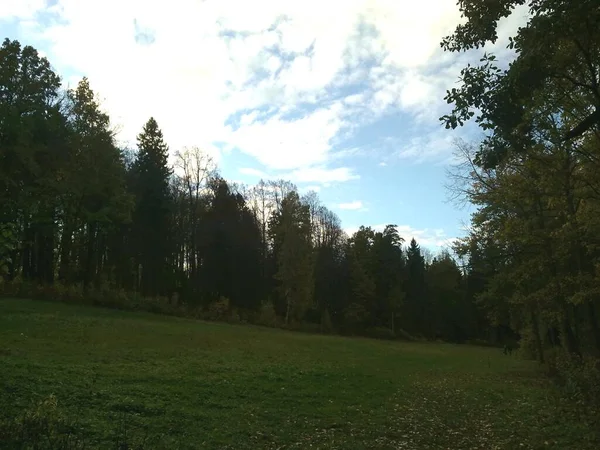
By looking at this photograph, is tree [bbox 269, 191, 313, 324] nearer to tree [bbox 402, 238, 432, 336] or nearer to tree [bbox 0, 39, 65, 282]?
tree [bbox 402, 238, 432, 336]

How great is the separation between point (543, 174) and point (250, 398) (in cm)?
1218

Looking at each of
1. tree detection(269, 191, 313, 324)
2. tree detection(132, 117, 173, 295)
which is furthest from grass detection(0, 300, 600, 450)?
tree detection(269, 191, 313, 324)

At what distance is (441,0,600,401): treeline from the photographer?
792cm

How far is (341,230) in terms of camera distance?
3118 inches

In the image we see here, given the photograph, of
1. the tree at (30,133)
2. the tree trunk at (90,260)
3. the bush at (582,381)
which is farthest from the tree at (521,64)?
the tree trunk at (90,260)

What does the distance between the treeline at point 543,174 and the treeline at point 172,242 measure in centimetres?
767

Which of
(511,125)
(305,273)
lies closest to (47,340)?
(511,125)

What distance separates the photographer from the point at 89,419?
28.6 ft

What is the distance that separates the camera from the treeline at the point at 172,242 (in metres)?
34.4

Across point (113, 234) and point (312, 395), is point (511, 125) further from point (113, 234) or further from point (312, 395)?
point (113, 234)

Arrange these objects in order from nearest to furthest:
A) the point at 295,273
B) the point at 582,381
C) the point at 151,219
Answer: the point at 582,381, the point at 151,219, the point at 295,273

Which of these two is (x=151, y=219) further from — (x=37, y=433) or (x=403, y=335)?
(x=37, y=433)

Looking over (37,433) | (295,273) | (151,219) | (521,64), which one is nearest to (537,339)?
(521,64)

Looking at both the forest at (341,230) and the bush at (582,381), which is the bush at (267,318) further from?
the bush at (582,381)
